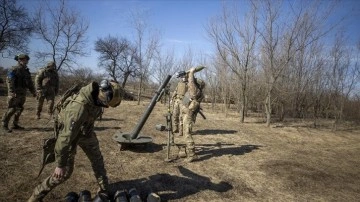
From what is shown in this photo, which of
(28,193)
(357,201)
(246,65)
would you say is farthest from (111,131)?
(246,65)

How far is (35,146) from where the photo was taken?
660 cm

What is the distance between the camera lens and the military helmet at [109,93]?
139 inches

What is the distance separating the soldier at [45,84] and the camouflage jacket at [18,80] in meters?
1.59

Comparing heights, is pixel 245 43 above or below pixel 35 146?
above

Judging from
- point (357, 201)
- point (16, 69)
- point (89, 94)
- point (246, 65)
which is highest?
point (246, 65)

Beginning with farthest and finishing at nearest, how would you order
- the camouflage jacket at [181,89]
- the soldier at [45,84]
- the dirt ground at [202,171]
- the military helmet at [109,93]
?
the camouflage jacket at [181,89] < the soldier at [45,84] < the dirt ground at [202,171] < the military helmet at [109,93]

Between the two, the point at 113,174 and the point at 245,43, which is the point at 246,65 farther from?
the point at 113,174

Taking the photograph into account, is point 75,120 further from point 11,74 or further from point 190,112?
point 11,74

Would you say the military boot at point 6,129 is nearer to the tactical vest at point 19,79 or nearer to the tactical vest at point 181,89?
the tactical vest at point 19,79

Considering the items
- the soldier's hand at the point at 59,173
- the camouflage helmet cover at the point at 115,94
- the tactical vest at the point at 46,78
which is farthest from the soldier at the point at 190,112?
the tactical vest at the point at 46,78

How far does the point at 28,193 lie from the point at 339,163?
326 inches

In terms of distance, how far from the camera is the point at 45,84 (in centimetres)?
952

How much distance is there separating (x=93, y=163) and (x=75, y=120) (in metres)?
1.09

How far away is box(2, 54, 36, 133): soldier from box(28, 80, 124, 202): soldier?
449cm
